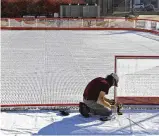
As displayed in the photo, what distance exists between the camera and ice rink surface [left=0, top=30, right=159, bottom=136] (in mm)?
6254

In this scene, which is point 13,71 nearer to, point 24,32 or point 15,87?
point 15,87

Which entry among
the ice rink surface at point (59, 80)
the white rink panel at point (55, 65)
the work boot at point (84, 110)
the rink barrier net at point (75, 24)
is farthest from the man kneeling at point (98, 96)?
the rink barrier net at point (75, 24)

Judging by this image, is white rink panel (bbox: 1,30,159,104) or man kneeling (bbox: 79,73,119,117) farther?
white rink panel (bbox: 1,30,159,104)

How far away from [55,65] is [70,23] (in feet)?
48.0

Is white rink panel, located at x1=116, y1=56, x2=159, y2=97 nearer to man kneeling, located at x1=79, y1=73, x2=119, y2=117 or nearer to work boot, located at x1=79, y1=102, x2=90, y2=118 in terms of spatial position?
man kneeling, located at x1=79, y1=73, x2=119, y2=117

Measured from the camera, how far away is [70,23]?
2717 centimetres

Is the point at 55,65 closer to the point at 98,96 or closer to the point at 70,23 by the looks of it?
the point at 98,96

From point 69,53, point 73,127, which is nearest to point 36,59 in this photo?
point 69,53

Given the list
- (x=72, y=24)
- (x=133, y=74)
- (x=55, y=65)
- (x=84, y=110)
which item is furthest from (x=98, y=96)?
(x=72, y=24)

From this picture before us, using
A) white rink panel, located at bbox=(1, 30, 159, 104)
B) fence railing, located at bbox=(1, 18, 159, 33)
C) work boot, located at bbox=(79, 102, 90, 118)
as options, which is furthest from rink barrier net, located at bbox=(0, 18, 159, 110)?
work boot, located at bbox=(79, 102, 90, 118)

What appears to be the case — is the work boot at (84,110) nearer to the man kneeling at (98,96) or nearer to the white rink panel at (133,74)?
the man kneeling at (98,96)

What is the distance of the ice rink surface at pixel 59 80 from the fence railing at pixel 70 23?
18.4 ft

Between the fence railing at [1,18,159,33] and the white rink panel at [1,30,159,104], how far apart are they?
174 inches

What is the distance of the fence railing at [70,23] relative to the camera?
26.8m
